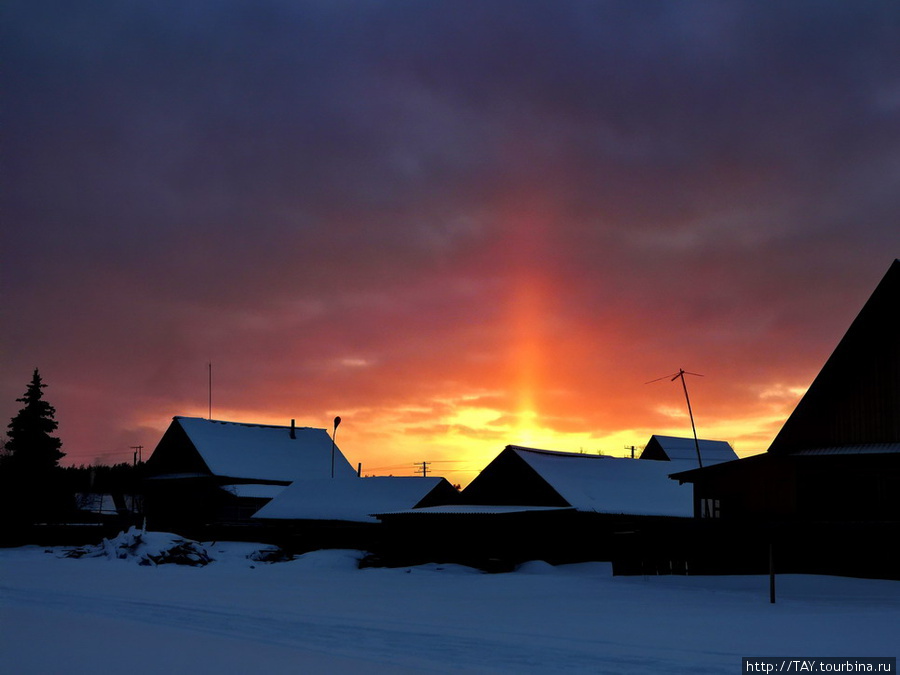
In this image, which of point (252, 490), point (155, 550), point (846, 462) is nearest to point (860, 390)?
point (846, 462)

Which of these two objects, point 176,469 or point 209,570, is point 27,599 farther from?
point 176,469

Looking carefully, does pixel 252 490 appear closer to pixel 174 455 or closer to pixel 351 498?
pixel 174 455

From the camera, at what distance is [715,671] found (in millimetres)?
12406

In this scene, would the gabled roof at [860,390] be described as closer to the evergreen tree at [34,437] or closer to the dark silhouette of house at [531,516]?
the dark silhouette of house at [531,516]

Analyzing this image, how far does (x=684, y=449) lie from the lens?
71.2 metres

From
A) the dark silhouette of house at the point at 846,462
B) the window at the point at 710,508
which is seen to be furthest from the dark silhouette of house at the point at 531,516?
the dark silhouette of house at the point at 846,462

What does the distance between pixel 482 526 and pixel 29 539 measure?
35.1 m

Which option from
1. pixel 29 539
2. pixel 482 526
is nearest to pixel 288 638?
pixel 482 526

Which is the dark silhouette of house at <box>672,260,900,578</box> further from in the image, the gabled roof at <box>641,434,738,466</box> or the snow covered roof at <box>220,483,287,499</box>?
the snow covered roof at <box>220,483,287,499</box>

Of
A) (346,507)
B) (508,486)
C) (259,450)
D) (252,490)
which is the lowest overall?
(346,507)

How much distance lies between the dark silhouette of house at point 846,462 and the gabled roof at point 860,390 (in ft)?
0.10

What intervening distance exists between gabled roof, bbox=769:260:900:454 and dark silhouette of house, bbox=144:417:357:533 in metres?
41.7

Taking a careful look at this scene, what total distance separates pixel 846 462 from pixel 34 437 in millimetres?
54263

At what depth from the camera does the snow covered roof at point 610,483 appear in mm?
41438
